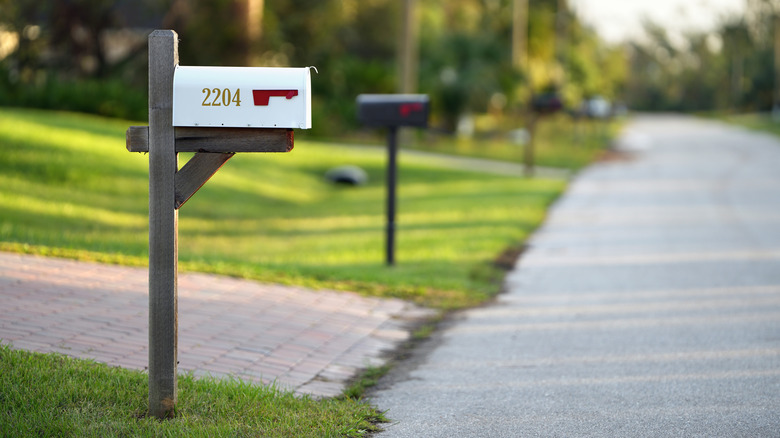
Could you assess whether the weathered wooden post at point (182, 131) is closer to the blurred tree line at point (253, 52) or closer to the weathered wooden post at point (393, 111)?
the weathered wooden post at point (393, 111)

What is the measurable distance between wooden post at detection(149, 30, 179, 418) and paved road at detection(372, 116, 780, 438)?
127 centimetres

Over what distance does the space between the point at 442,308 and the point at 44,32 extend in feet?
62.1

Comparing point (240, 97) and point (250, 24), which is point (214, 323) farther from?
point (250, 24)

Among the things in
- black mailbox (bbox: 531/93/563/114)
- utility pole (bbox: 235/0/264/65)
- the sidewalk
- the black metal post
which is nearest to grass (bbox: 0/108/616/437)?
the black metal post

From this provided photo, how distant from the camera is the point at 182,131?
14.9ft

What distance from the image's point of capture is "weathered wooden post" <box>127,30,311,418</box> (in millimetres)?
4422

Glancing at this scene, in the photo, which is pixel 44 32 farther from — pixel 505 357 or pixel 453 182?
pixel 505 357

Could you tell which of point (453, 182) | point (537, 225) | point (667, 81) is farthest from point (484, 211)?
point (667, 81)

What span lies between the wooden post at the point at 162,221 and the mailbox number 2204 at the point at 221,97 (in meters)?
0.22

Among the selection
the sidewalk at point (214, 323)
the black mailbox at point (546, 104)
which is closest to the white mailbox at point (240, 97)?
the sidewalk at point (214, 323)

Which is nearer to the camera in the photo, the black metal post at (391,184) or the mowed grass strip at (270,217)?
the mowed grass strip at (270,217)

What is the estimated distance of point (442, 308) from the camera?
321 inches

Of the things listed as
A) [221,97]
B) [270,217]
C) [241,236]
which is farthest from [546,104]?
[221,97]

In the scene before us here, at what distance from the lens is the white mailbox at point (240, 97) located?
173 inches
